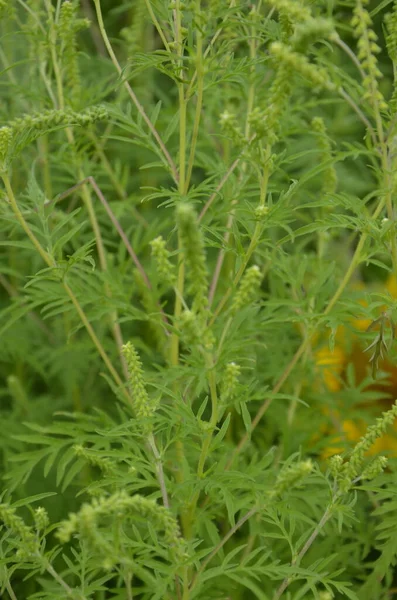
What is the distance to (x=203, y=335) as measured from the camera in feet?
3.02

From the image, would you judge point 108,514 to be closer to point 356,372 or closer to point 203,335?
point 203,335

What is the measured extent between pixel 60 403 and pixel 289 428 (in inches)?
24.0

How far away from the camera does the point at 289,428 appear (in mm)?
1632

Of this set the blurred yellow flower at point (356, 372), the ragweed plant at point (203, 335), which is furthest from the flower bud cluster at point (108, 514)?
the blurred yellow flower at point (356, 372)

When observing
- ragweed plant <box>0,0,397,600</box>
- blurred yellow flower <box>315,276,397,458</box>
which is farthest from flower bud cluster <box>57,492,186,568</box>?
blurred yellow flower <box>315,276,397,458</box>

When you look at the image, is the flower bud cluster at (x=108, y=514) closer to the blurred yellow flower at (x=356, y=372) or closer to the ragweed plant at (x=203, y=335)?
the ragweed plant at (x=203, y=335)

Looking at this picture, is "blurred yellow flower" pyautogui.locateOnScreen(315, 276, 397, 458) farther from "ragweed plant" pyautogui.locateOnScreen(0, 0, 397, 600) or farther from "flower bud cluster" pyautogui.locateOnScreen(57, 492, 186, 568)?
"flower bud cluster" pyautogui.locateOnScreen(57, 492, 186, 568)

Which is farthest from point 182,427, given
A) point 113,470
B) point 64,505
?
point 64,505

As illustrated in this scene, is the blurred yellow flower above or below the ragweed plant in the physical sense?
below

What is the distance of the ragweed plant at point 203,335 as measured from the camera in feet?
3.35

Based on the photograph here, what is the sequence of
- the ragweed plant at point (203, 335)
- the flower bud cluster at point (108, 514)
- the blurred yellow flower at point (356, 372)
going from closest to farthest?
the flower bud cluster at point (108, 514) < the ragweed plant at point (203, 335) < the blurred yellow flower at point (356, 372)

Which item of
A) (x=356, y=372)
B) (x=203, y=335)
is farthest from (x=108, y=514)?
(x=356, y=372)

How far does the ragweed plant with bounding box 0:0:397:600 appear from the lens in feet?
3.35

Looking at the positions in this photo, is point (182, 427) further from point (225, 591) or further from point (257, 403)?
point (257, 403)
